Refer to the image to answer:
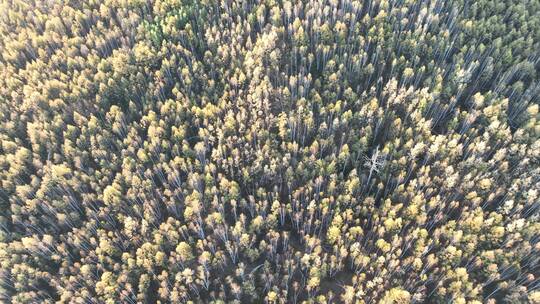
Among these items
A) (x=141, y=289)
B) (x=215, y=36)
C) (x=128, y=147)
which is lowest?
(x=141, y=289)

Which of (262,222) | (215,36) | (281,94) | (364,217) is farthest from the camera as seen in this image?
(215,36)

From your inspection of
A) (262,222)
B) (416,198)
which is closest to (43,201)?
(262,222)

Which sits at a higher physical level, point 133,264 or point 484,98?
point 484,98

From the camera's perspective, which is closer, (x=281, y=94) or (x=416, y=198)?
(x=416, y=198)

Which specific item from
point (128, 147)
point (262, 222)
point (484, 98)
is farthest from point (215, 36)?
point (484, 98)

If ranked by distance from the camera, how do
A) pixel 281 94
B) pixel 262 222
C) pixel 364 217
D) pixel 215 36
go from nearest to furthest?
pixel 262 222
pixel 364 217
pixel 281 94
pixel 215 36

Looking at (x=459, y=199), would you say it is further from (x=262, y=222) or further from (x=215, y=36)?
(x=215, y=36)
